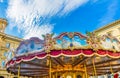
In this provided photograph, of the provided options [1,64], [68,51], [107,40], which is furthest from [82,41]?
[1,64]

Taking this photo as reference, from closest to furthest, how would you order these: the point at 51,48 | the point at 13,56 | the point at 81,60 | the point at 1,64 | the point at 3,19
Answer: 1. the point at 51,48
2. the point at 13,56
3. the point at 81,60
4. the point at 1,64
5. the point at 3,19

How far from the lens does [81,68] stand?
→ 13945 mm

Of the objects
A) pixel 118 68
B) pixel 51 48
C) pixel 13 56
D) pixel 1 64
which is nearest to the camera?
pixel 51 48

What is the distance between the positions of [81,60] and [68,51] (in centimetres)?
323

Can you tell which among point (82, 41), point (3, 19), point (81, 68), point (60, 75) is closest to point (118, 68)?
point (81, 68)

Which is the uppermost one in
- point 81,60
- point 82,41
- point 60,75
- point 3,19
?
point 3,19

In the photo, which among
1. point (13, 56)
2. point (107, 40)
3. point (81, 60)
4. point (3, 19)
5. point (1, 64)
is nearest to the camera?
point (107, 40)

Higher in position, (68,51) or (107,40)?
(107,40)

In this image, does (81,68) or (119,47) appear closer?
(119,47)

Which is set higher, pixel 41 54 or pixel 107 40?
pixel 107 40

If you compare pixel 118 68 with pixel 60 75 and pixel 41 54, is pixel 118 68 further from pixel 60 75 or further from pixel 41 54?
pixel 41 54

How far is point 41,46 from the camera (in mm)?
10820

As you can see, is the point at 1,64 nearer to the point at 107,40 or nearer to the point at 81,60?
the point at 81,60

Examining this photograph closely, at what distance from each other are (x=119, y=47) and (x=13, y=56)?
734 centimetres
